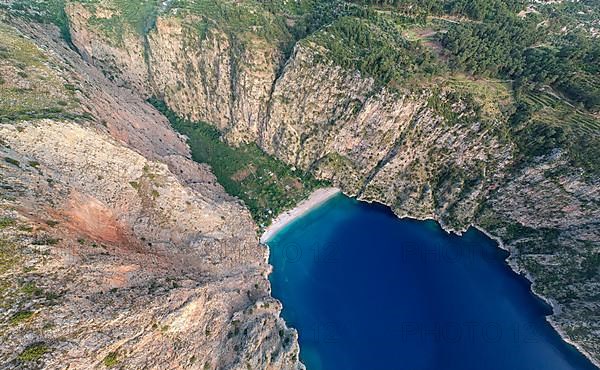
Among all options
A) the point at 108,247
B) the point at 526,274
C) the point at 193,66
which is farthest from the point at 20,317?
the point at 526,274

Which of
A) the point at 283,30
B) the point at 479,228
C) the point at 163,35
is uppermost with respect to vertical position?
the point at 283,30

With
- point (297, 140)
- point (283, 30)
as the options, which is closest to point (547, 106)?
point (297, 140)

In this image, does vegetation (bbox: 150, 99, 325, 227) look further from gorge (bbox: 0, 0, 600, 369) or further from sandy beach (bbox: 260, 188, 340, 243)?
sandy beach (bbox: 260, 188, 340, 243)

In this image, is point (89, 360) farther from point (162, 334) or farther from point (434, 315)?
point (434, 315)

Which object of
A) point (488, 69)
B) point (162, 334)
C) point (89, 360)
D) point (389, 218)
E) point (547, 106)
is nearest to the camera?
point (89, 360)

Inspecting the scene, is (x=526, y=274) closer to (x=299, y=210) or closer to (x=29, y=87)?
(x=299, y=210)

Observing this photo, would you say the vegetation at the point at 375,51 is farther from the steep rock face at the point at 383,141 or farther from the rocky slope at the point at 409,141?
the steep rock face at the point at 383,141

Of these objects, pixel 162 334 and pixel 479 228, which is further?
pixel 479 228
